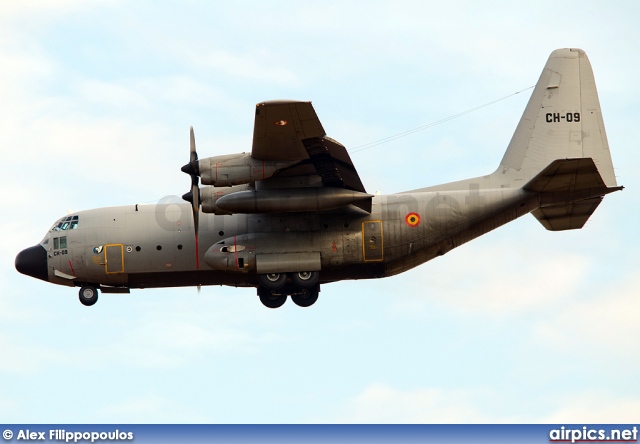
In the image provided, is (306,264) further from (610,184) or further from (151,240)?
(610,184)

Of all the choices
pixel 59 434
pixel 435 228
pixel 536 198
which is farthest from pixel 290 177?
pixel 59 434

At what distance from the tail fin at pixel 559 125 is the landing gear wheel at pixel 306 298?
6.10 metres

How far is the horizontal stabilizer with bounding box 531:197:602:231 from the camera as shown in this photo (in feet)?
111

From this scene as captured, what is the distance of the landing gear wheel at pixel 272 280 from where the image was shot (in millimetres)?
32875

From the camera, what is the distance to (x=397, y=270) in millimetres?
33969

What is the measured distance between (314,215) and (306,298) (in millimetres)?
2797

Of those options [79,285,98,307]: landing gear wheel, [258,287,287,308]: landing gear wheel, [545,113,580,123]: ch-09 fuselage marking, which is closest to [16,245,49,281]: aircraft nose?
[79,285,98,307]: landing gear wheel

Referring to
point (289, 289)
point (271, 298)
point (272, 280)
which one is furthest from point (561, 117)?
point (271, 298)

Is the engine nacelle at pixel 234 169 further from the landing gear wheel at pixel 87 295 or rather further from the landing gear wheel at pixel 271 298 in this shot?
the landing gear wheel at pixel 87 295

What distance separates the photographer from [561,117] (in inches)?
1339

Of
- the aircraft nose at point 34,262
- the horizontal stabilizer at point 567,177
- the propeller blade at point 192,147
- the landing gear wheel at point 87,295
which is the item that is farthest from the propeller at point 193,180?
the horizontal stabilizer at point 567,177

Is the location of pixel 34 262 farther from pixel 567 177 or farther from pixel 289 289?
pixel 567 177

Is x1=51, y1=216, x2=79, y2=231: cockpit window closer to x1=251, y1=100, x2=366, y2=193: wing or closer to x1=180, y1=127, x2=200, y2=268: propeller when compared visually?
x1=180, y1=127, x2=200, y2=268: propeller

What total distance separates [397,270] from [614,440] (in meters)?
8.34
